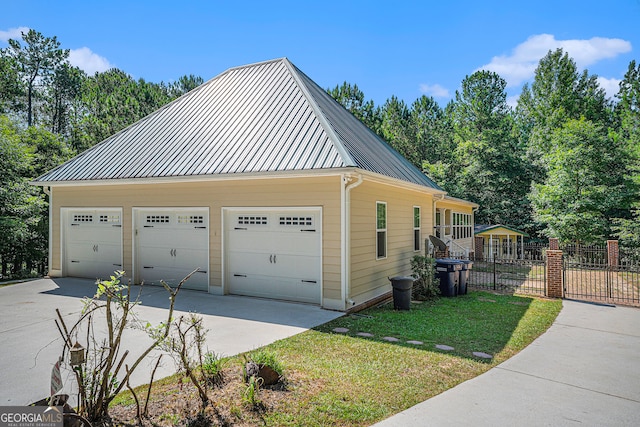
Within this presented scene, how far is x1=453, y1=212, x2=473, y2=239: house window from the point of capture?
22917 mm

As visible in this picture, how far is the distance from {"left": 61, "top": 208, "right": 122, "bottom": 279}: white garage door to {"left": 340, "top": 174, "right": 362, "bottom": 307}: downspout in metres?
A: 7.29

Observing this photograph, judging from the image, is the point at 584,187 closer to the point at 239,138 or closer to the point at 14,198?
the point at 239,138

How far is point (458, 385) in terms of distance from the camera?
4.67 meters

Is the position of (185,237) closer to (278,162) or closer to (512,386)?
(278,162)

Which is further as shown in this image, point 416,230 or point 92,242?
point 416,230

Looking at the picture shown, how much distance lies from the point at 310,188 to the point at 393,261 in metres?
3.82

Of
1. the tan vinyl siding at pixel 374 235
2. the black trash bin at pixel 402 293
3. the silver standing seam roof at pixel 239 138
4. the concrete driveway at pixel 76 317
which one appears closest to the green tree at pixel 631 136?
the tan vinyl siding at pixel 374 235

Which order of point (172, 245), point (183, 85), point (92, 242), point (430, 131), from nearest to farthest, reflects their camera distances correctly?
point (172, 245), point (92, 242), point (183, 85), point (430, 131)

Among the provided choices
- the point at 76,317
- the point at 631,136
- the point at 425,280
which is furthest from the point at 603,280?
the point at 76,317

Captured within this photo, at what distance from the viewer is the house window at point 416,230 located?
42.8 ft

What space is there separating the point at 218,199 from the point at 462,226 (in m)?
18.9

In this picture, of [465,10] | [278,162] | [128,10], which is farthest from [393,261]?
[128,10]

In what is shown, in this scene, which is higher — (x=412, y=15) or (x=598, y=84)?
(x=598, y=84)

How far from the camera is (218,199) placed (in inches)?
388
